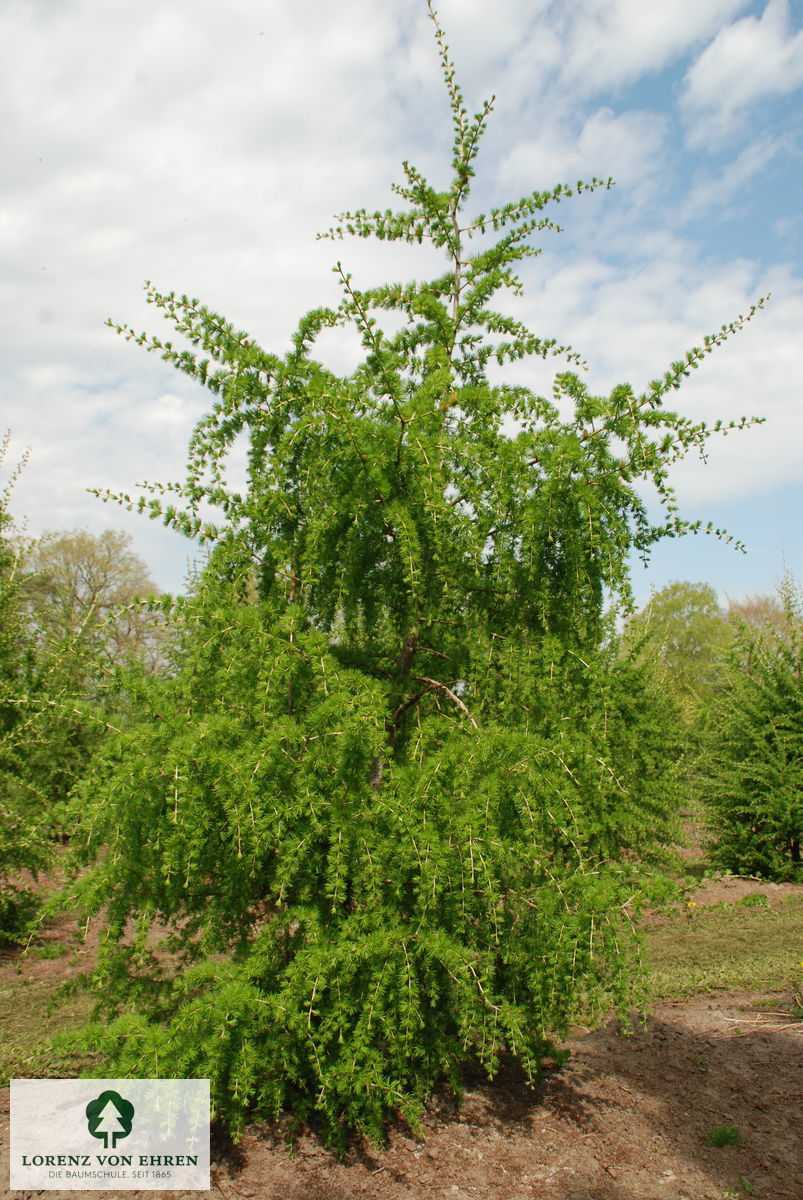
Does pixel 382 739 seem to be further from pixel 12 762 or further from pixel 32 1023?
pixel 12 762

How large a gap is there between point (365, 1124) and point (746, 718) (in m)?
8.32

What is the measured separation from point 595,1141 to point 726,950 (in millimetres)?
3806

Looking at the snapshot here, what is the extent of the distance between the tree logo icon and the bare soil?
0.23 meters

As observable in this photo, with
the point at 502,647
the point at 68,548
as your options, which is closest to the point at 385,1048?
the point at 502,647

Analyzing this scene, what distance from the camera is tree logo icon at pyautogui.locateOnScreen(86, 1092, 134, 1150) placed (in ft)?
10.8

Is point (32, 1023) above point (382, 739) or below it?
below

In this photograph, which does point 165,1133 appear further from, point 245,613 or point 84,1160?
point 245,613

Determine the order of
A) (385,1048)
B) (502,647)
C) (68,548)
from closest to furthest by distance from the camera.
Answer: (385,1048)
(502,647)
(68,548)

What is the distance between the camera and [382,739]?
307 cm

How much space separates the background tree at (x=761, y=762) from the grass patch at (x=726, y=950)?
1156 millimetres

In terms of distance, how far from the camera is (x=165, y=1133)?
10.5 ft

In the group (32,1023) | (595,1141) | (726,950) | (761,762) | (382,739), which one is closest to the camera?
(382,739)

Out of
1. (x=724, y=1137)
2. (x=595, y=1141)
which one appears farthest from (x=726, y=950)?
(x=595, y=1141)

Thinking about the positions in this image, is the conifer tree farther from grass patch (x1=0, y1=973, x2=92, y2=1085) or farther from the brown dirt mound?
grass patch (x1=0, y1=973, x2=92, y2=1085)
